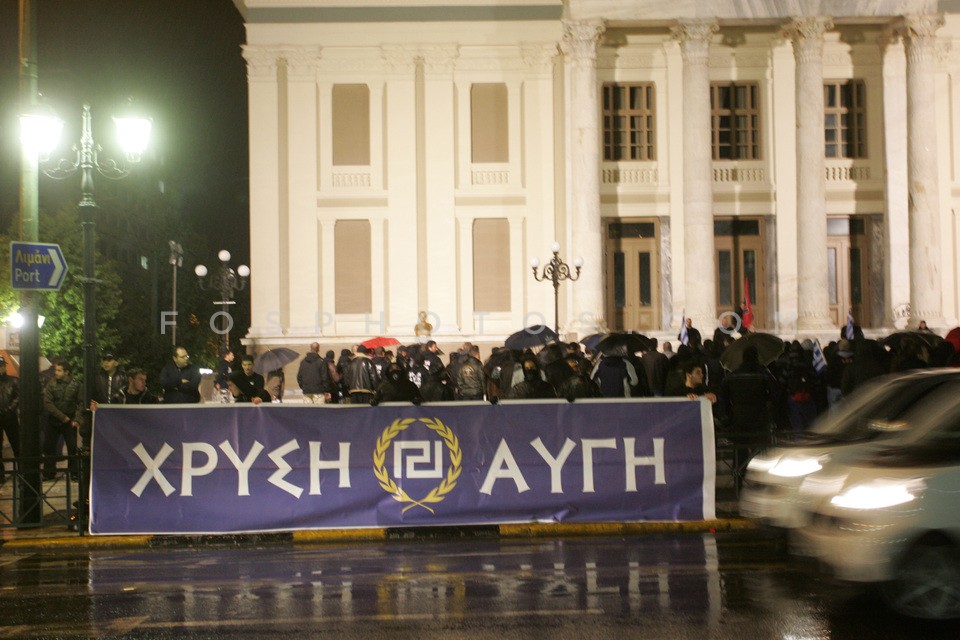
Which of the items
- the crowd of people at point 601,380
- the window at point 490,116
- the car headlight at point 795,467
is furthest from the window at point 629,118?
the car headlight at point 795,467

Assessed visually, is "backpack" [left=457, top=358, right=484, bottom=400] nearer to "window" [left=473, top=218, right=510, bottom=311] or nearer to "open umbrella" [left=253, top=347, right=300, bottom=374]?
"open umbrella" [left=253, top=347, right=300, bottom=374]

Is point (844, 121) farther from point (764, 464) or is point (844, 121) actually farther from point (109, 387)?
point (764, 464)

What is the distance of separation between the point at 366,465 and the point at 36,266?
5.44 m

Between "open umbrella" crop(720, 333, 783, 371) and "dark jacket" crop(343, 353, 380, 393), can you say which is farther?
"dark jacket" crop(343, 353, 380, 393)

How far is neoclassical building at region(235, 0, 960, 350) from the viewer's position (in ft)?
113

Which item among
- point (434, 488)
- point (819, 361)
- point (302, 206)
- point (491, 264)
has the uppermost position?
point (302, 206)

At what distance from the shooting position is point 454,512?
12625 mm

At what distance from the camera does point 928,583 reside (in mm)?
7715

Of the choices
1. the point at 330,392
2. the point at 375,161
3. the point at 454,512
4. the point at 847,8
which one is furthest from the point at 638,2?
the point at 454,512

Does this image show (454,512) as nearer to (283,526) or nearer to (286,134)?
(283,526)

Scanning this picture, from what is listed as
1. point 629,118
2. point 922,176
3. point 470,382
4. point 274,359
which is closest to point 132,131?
point 470,382

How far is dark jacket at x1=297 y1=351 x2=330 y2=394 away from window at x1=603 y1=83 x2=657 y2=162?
15.5 meters

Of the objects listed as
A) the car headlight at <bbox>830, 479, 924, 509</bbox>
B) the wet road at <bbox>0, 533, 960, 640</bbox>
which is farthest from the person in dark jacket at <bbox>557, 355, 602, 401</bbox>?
the car headlight at <bbox>830, 479, 924, 509</bbox>

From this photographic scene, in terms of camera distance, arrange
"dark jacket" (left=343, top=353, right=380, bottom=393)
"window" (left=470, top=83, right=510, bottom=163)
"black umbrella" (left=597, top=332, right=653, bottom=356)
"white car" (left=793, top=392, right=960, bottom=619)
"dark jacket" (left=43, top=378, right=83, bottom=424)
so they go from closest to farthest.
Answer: "white car" (left=793, top=392, right=960, bottom=619)
"dark jacket" (left=43, top=378, right=83, bottom=424)
"black umbrella" (left=597, top=332, right=653, bottom=356)
"dark jacket" (left=343, top=353, right=380, bottom=393)
"window" (left=470, top=83, right=510, bottom=163)
